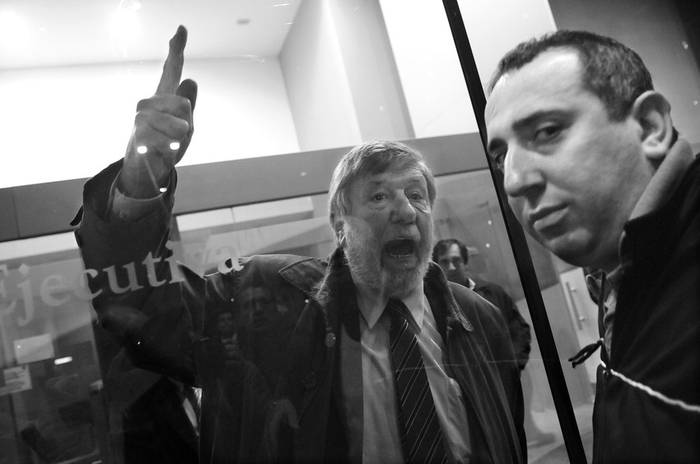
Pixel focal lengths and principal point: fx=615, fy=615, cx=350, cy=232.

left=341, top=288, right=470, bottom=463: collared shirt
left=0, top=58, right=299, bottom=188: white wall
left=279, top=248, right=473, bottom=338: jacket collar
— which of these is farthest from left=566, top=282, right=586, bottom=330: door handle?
left=0, top=58, right=299, bottom=188: white wall

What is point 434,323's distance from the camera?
1629 millimetres

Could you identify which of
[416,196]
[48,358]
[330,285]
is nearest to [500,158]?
[416,196]

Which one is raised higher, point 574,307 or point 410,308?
point 410,308

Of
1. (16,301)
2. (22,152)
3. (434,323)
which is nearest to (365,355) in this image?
(434,323)

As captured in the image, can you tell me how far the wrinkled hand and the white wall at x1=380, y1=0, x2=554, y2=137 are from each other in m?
0.60

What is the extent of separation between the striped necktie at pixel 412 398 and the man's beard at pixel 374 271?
0.14 ft

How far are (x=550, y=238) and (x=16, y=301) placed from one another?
1234 mm

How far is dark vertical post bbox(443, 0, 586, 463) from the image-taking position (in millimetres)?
1772

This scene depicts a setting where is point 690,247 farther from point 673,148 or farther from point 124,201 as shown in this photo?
point 124,201

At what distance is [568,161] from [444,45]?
597 mm

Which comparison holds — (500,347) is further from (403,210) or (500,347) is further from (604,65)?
(604,65)

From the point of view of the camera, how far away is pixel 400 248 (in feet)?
5.23

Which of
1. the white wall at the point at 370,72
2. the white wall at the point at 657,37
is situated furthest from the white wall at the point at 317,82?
the white wall at the point at 657,37

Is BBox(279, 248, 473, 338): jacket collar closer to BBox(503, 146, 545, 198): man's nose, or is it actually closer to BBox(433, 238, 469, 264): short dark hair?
→ BBox(433, 238, 469, 264): short dark hair
